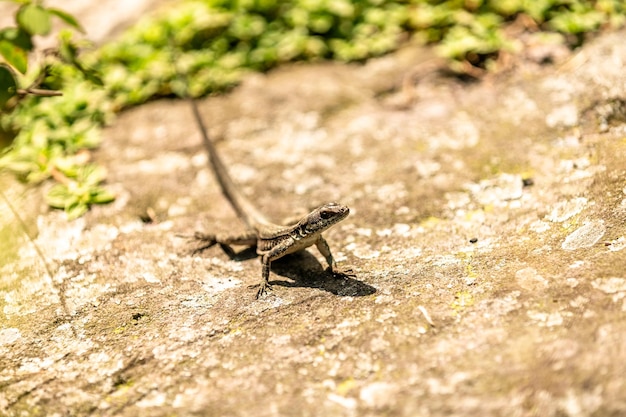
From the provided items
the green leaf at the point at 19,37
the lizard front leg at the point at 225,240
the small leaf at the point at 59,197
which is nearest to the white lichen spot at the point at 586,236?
the lizard front leg at the point at 225,240

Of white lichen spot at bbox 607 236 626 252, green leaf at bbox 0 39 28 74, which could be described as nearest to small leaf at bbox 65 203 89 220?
green leaf at bbox 0 39 28 74

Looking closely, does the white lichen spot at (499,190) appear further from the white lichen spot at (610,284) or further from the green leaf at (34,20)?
the green leaf at (34,20)

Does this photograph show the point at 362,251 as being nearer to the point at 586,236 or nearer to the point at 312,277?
the point at 312,277

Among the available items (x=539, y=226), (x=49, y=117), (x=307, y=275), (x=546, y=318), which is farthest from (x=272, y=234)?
(x=49, y=117)

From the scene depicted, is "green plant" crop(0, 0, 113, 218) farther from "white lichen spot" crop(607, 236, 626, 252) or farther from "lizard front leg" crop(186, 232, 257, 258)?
"white lichen spot" crop(607, 236, 626, 252)

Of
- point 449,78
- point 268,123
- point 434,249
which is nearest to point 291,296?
point 434,249
